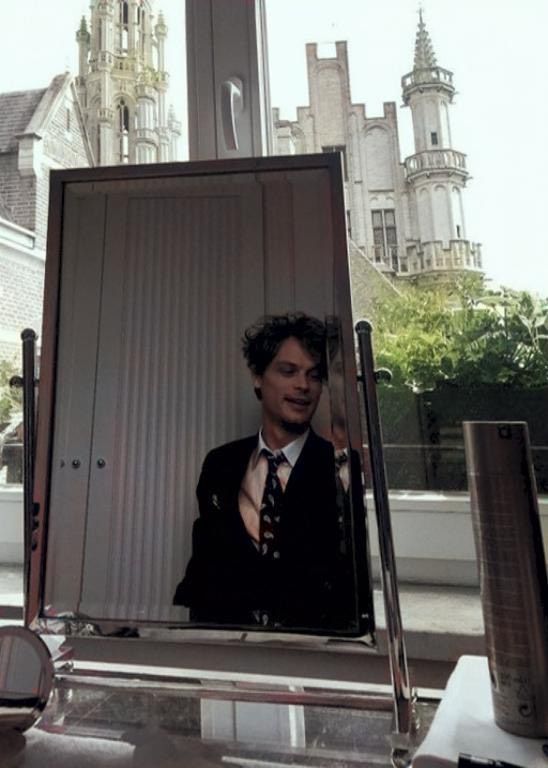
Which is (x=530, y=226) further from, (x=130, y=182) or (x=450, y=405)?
(x=130, y=182)

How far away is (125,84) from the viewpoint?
1.24 metres

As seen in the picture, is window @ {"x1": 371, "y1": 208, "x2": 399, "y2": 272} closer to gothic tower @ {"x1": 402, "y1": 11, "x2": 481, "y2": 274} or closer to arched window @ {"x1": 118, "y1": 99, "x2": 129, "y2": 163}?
gothic tower @ {"x1": 402, "y1": 11, "x2": 481, "y2": 274}

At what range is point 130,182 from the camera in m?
0.84

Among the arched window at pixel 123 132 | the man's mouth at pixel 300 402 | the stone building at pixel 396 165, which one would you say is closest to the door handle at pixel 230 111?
the stone building at pixel 396 165

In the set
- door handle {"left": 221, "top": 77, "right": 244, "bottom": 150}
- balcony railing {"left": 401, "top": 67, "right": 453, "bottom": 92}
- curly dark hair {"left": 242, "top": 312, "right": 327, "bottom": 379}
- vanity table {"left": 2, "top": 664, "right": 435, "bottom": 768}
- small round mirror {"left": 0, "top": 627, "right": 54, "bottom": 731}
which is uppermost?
balcony railing {"left": 401, "top": 67, "right": 453, "bottom": 92}

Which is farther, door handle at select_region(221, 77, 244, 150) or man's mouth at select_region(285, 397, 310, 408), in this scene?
door handle at select_region(221, 77, 244, 150)

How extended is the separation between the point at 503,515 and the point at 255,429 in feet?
1.11

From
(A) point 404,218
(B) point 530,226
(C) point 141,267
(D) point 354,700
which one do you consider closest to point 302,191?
(C) point 141,267

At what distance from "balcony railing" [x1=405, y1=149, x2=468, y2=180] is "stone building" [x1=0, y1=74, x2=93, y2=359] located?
28.8 inches

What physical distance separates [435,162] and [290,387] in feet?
2.26

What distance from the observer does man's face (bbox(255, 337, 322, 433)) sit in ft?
2.44

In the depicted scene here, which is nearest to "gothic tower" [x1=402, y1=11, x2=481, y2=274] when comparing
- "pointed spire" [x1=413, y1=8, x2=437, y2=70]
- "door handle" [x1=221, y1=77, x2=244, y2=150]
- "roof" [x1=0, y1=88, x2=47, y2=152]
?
"pointed spire" [x1=413, y1=8, x2=437, y2=70]

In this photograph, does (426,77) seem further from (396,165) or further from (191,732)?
(191,732)

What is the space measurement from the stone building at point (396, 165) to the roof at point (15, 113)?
2.03 ft
